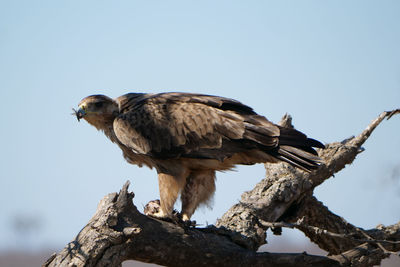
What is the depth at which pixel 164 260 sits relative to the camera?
5.64 m

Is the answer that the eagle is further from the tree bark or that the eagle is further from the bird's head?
the tree bark

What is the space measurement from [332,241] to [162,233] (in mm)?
3132

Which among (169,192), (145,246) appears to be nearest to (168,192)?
(169,192)

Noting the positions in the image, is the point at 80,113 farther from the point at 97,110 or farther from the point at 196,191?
the point at 196,191

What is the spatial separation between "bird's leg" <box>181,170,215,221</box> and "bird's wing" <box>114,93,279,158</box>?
1.29 ft

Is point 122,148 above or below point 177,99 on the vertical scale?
below

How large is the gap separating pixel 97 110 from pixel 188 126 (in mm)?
→ 1225

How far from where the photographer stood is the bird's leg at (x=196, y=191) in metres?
7.38

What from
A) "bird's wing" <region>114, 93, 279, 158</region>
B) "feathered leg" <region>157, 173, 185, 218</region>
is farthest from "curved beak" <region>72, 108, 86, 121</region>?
"feathered leg" <region>157, 173, 185, 218</region>

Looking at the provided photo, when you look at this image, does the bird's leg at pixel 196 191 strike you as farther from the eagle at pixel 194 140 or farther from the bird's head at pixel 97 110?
the bird's head at pixel 97 110

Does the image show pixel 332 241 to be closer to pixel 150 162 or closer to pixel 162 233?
pixel 150 162

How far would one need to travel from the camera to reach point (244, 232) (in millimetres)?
6730

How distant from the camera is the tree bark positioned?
5043 millimetres

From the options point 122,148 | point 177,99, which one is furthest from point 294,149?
point 122,148
